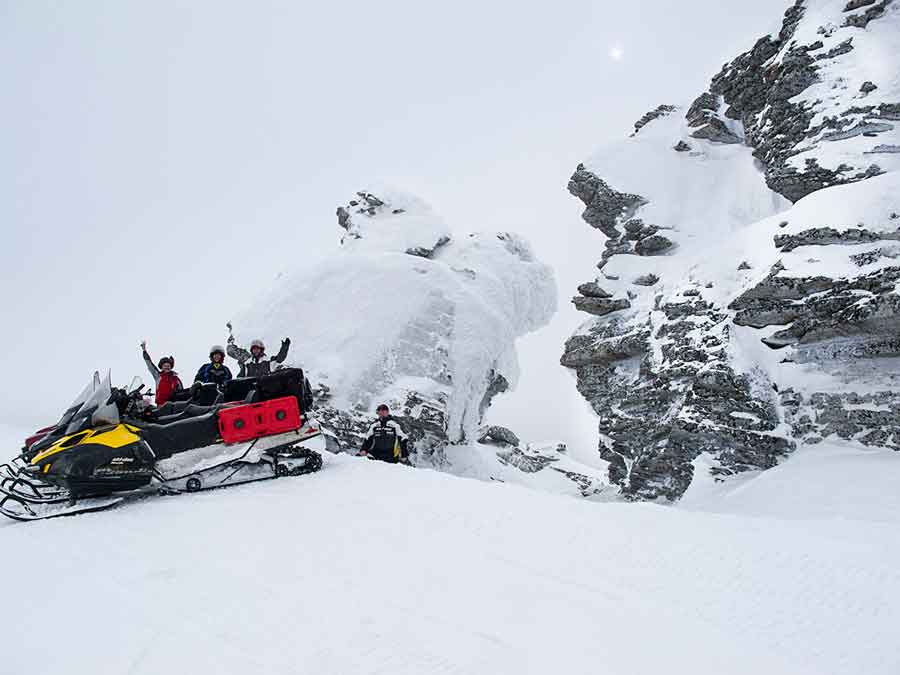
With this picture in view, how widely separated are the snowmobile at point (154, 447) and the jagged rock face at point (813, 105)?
15.1 m

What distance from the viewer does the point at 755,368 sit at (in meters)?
13.3

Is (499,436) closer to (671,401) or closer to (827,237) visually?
(671,401)

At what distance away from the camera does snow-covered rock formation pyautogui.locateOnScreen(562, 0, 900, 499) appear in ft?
38.6

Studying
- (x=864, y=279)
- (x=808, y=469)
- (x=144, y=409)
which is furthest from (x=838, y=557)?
(x=864, y=279)

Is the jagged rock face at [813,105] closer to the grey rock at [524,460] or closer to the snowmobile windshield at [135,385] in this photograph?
the snowmobile windshield at [135,385]

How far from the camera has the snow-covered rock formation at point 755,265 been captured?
463 inches

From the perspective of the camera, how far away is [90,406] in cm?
617

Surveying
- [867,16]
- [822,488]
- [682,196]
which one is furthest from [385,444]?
[867,16]

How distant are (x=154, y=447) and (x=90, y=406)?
83 centimetres

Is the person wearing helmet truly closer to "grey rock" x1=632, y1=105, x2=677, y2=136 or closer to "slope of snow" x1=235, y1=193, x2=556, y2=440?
"slope of snow" x1=235, y1=193, x2=556, y2=440

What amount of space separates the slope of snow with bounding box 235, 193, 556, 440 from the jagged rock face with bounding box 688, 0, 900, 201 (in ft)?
36.8

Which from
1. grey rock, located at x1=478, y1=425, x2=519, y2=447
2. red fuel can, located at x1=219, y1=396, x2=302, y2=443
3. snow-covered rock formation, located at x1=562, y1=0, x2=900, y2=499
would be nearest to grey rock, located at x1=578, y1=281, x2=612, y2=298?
snow-covered rock formation, located at x1=562, y1=0, x2=900, y2=499

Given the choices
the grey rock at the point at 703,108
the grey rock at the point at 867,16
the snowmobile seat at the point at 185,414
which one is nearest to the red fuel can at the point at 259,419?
the snowmobile seat at the point at 185,414

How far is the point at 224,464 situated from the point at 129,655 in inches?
168
